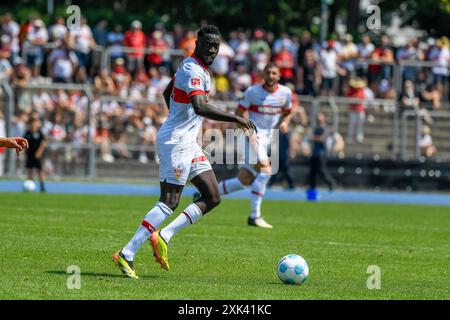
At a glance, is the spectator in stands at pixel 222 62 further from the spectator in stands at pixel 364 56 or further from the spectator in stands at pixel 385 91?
the spectator in stands at pixel 385 91

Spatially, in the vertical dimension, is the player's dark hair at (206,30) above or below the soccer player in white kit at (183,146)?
above

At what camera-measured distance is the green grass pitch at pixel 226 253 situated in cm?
1052

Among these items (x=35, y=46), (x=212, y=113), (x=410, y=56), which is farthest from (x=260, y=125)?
(x=410, y=56)

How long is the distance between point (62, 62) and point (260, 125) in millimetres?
15166

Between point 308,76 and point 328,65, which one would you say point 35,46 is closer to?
point 308,76

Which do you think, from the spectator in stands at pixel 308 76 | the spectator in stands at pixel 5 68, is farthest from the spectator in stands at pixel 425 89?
the spectator in stands at pixel 5 68

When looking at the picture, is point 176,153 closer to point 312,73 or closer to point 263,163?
point 263,163

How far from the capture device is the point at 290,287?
36.1ft

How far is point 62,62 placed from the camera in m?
33.7

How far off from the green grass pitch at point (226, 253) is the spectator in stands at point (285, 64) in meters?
11.3

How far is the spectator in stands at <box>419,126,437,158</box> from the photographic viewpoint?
1368 inches

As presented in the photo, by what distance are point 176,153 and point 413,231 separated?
8.19 m

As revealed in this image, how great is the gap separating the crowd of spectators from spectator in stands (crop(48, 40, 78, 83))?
3cm

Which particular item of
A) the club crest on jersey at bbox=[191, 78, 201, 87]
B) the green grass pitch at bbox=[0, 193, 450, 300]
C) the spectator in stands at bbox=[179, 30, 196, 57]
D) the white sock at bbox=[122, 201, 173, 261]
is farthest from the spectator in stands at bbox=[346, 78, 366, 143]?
the white sock at bbox=[122, 201, 173, 261]
